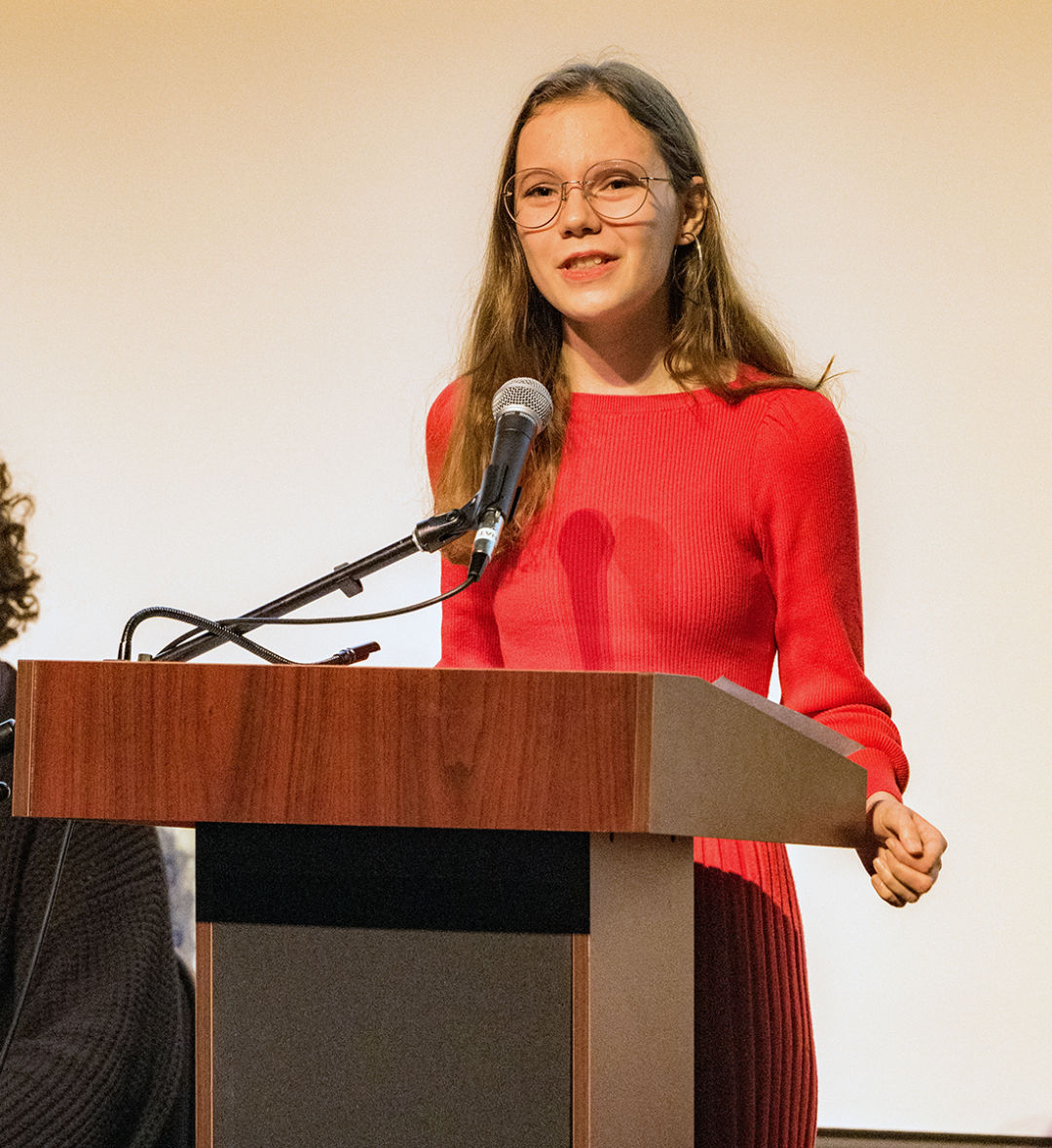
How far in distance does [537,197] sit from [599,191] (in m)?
0.07

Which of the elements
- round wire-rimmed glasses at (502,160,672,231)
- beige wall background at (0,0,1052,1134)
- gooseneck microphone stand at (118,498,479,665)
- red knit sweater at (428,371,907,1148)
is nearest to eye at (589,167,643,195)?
round wire-rimmed glasses at (502,160,672,231)

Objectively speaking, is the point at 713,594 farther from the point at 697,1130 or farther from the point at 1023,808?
the point at 1023,808

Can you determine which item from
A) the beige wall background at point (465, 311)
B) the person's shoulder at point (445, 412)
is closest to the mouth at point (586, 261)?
the person's shoulder at point (445, 412)

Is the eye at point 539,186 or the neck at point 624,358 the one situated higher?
the eye at point 539,186

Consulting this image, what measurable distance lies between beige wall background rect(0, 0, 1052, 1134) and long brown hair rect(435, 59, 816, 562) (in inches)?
49.1

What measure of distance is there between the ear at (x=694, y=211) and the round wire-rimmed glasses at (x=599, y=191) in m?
0.09

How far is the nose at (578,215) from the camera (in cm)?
152

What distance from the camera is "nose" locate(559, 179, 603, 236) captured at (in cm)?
152

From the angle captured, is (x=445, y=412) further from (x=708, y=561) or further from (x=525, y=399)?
(x=525, y=399)

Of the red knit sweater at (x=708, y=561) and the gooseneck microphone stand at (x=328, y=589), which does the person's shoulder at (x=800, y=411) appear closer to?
the red knit sweater at (x=708, y=561)

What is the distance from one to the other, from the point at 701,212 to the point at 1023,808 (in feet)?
5.31

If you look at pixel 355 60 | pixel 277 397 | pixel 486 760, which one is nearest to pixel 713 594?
pixel 486 760

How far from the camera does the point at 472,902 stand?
3.19 feet

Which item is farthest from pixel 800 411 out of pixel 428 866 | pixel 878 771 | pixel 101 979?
pixel 101 979
